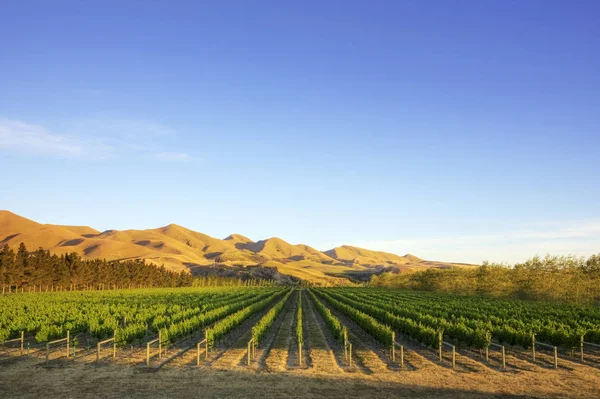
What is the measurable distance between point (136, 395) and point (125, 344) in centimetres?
1151

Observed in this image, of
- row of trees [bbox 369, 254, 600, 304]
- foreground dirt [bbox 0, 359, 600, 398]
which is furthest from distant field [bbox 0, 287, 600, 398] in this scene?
row of trees [bbox 369, 254, 600, 304]

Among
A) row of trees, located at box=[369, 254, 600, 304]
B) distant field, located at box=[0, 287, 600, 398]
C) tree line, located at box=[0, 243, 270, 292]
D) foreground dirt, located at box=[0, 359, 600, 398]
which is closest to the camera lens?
foreground dirt, located at box=[0, 359, 600, 398]

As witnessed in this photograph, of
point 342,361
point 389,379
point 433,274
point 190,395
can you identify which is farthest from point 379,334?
point 433,274

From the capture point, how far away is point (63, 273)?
10131cm

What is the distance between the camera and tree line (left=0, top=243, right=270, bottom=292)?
87.8 meters

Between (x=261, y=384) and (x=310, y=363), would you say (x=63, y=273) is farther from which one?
(x=261, y=384)

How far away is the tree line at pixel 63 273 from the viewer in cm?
8781

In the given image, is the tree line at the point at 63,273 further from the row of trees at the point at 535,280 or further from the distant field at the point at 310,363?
the row of trees at the point at 535,280

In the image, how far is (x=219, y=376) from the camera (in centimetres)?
2055

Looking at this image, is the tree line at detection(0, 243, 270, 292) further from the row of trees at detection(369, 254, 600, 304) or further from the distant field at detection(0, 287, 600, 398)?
the row of trees at detection(369, 254, 600, 304)

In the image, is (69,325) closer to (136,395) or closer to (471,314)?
(136,395)

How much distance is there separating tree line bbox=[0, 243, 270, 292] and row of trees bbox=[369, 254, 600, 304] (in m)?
86.2

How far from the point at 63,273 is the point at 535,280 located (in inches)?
3806

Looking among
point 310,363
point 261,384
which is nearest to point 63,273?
point 310,363
